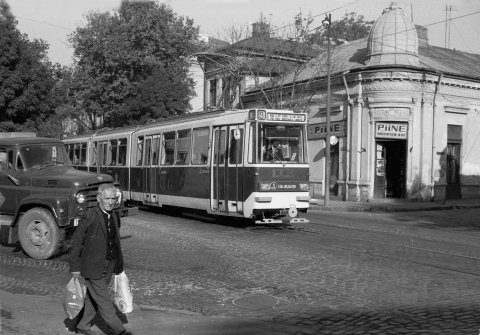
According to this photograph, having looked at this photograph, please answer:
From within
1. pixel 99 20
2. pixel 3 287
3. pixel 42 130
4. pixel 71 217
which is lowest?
pixel 3 287

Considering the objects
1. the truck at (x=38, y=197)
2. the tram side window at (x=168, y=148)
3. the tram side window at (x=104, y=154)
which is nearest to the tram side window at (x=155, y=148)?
the tram side window at (x=168, y=148)

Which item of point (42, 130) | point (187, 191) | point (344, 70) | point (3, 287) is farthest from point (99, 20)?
point (3, 287)

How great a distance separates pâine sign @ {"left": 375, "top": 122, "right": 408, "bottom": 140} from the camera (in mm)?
28078

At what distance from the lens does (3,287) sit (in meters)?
8.17

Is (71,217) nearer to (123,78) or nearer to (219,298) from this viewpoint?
(219,298)

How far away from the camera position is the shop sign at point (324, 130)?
2977cm

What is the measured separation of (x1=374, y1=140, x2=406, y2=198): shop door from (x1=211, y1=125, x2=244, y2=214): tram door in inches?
595

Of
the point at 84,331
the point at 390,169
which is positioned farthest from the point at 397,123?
the point at 84,331

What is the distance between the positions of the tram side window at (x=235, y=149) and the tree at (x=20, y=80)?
19087 mm

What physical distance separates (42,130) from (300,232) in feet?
85.9

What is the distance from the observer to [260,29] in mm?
34812

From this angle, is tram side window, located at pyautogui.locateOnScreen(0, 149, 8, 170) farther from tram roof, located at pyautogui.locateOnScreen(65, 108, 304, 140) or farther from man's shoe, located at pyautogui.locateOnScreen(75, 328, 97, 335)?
man's shoe, located at pyautogui.locateOnScreen(75, 328, 97, 335)

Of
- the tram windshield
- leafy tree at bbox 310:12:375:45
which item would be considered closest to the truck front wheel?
the tram windshield

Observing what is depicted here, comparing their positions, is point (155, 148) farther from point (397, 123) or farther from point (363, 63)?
point (363, 63)
